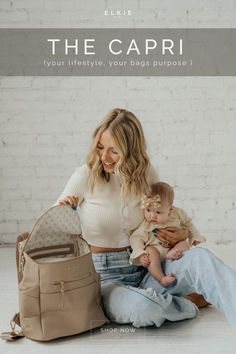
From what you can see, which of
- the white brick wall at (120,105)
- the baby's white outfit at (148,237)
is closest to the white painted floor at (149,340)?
the baby's white outfit at (148,237)

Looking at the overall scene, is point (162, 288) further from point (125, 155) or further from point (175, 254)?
point (125, 155)

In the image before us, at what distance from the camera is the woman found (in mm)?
1787

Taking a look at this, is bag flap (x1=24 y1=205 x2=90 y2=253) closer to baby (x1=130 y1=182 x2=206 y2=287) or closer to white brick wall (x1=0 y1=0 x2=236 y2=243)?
baby (x1=130 y1=182 x2=206 y2=287)

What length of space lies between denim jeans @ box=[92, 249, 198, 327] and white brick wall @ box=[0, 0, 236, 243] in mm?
1525

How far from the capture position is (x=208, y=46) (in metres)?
3.33

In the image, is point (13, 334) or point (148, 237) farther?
point (148, 237)

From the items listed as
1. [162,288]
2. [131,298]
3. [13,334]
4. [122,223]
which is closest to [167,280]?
[162,288]

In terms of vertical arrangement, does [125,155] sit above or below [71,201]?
above

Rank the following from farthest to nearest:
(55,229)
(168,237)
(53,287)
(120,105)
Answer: (120,105), (168,237), (55,229), (53,287)

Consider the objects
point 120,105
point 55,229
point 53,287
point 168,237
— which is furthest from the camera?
point 120,105

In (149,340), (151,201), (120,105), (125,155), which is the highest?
(120,105)

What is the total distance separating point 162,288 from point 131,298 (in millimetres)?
164

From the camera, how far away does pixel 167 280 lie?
184 cm
